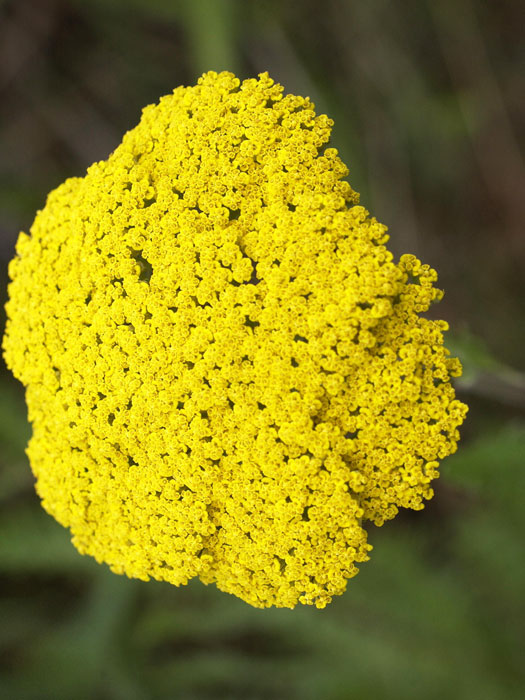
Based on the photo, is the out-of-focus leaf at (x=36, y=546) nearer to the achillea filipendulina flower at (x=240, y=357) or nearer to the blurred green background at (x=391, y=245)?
the blurred green background at (x=391, y=245)

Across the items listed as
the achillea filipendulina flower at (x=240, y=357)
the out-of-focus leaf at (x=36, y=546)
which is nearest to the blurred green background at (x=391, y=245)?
the out-of-focus leaf at (x=36, y=546)

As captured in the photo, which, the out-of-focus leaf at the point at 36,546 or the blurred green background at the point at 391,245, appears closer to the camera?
the blurred green background at the point at 391,245

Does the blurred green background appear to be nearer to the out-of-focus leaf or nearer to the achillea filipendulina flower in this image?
the out-of-focus leaf

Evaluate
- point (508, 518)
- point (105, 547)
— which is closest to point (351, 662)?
point (508, 518)

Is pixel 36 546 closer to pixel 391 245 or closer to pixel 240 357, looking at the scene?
pixel 240 357

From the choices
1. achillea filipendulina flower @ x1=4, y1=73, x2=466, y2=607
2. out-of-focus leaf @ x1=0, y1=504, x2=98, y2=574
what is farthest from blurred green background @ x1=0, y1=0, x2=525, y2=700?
achillea filipendulina flower @ x1=4, y1=73, x2=466, y2=607

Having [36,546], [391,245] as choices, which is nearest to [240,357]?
[36,546]
